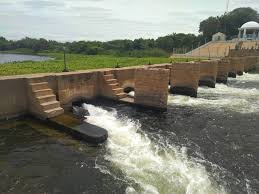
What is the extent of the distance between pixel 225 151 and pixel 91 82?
781 centimetres

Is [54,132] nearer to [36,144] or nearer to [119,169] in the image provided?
[36,144]

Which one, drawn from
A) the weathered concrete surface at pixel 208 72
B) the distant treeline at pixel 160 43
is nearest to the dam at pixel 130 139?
the weathered concrete surface at pixel 208 72

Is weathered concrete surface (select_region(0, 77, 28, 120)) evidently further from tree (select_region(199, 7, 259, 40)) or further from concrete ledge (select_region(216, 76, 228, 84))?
tree (select_region(199, 7, 259, 40))

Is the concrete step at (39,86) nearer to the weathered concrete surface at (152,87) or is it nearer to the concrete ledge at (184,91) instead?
the weathered concrete surface at (152,87)

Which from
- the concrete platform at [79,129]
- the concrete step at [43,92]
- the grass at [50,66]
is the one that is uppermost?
the grass at [50,66]

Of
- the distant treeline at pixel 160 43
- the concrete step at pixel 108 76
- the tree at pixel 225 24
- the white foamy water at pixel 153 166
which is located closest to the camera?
the white foamy water at pixel 153 166

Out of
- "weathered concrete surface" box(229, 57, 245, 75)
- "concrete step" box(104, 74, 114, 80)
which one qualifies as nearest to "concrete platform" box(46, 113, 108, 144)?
"concrete step" box(104, 74, 114, 80)

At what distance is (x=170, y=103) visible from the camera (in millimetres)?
13914

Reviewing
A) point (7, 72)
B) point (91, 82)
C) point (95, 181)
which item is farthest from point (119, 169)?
point (7, 72)

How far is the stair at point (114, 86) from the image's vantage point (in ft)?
43.5

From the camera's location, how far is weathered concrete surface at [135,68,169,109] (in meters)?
12.0

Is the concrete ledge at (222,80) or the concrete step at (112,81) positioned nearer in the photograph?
the concrete step at (112,81)

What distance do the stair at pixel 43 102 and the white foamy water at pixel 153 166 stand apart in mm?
2377

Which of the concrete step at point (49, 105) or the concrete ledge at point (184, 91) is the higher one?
the concrete step at point (49, 105)
